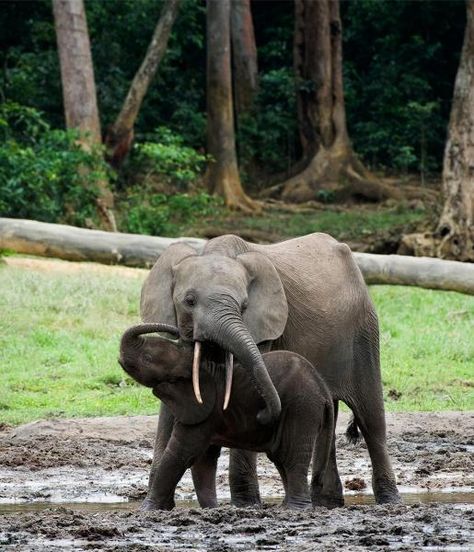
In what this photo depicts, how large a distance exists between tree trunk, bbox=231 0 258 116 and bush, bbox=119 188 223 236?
6770 mm

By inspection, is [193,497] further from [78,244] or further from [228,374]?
[78,244]

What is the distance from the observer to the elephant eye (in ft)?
25.5

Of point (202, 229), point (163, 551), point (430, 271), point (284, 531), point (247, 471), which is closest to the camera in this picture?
point (163, 551)

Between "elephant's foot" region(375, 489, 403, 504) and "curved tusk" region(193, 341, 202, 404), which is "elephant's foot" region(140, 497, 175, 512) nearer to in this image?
"curved tusk" region(193, 341, 202, 404)

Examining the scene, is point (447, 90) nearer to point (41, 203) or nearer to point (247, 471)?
point (41, 203)

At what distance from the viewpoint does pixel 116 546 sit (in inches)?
265

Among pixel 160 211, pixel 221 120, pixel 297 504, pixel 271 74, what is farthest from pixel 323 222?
pixel 297 504

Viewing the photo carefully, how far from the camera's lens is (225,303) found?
768 centimetres

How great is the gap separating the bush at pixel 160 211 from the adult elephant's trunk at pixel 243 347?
1466 centimetres

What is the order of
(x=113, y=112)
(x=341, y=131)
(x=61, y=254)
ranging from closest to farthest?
1. (x=61, y=254)
2. (x=113, y=112)
3. (x=341, y=131)

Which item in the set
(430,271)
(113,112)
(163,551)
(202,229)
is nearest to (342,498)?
(163,551)

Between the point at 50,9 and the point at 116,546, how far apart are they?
2336 cm

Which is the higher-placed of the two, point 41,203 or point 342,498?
point 41,203

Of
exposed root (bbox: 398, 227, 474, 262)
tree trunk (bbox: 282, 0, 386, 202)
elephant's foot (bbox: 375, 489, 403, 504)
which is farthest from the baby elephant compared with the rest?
tree trunk (bbox: 282, 0, 386, 202)
